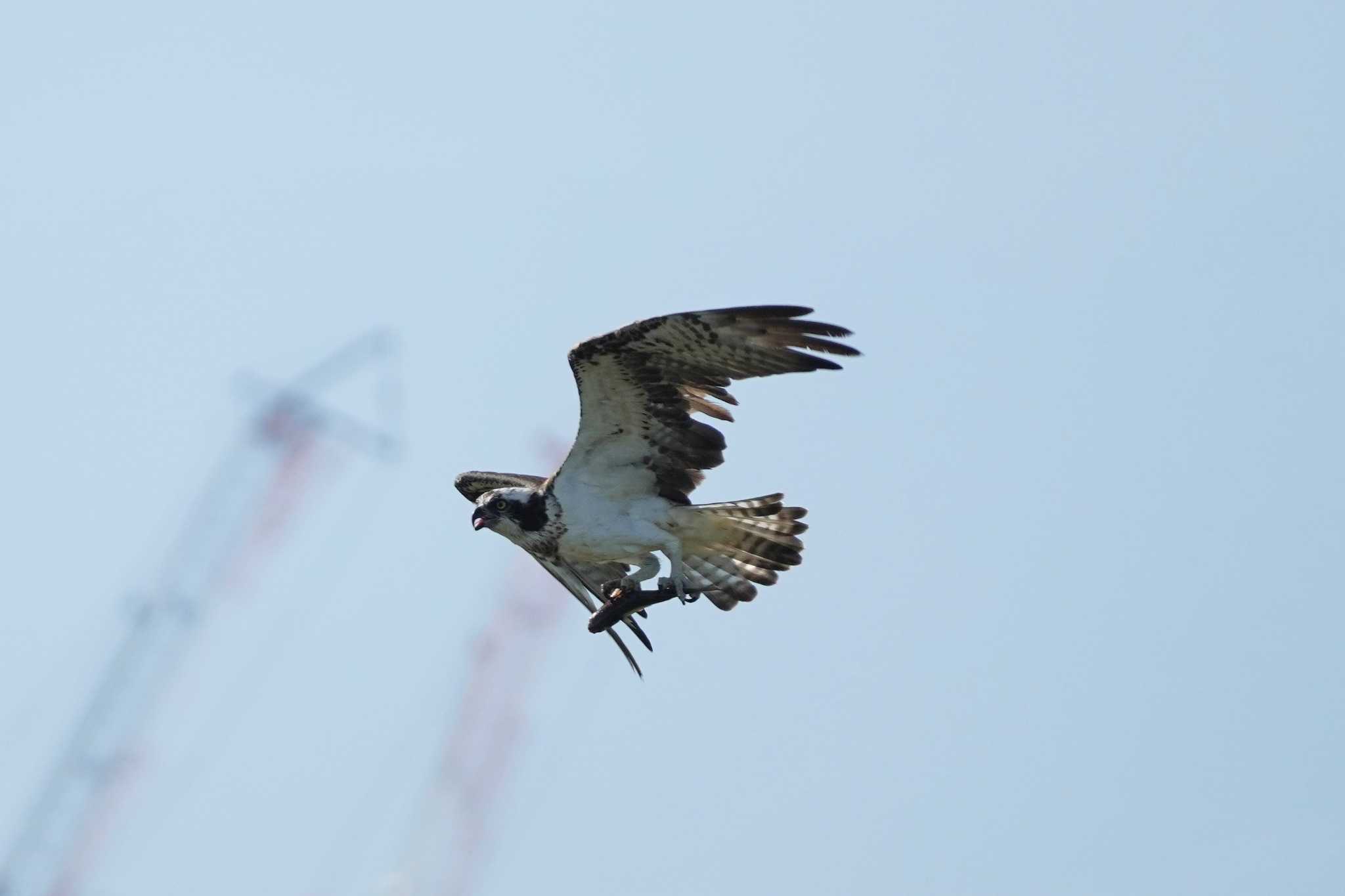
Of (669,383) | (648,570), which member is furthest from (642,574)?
(669,383)

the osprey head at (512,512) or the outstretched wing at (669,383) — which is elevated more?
the outstretched wing at (669,383)

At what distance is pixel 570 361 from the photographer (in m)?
25.8

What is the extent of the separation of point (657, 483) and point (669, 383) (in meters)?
1.36

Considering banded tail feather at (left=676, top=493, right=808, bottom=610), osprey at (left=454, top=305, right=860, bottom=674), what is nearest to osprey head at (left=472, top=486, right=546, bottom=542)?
osprey at (left=454, top=305, right=860, bottom=674)

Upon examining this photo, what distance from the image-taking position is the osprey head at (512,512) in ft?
89.6

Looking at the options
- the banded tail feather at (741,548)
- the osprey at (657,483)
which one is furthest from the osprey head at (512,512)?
the banded tail feather at (741,548)

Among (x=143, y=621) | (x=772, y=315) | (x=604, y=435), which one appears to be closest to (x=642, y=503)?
(x=604, y=435)

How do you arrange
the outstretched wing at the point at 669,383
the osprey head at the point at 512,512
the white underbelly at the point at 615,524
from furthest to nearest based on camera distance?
the osprey head at the point at 512,512 < the white underbelly at the point at 615,524 < the outstretched wing at the point at 669,383

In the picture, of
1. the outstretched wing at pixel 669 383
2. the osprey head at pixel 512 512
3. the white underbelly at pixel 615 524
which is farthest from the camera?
the osprey head at pixel 512 512

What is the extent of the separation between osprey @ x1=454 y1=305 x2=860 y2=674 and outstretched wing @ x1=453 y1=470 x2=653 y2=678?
1.9 inches

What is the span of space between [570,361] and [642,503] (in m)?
1.93

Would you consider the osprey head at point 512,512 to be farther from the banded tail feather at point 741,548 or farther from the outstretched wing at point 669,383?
the banded tail feather at point 741,548

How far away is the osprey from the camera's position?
25312mm

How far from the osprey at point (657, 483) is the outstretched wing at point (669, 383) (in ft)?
0.04
